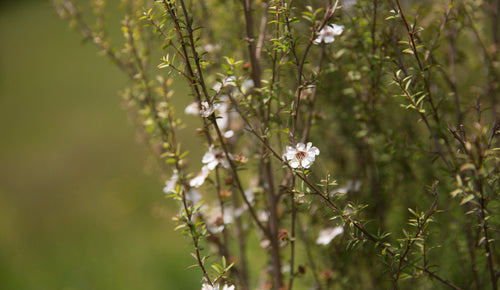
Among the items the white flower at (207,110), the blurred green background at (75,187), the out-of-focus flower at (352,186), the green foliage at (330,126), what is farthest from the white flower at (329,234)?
the blurred green background at (75,187)

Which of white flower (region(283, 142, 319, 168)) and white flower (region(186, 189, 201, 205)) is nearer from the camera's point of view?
white flower (region(283, 142, 319, 168))

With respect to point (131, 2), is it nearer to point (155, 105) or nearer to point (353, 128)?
point (155, 105)

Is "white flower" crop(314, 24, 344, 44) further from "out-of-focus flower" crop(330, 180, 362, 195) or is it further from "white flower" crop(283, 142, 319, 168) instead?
"out-of-focus flower" crop(330, 180, 362, 195)

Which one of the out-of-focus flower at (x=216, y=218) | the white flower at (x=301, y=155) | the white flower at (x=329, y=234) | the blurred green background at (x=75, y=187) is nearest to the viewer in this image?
the white flower at (x=301, y=155)

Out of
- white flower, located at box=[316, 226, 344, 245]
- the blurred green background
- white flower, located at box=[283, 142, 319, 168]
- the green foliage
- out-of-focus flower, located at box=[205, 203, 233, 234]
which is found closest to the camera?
white flower, located at box=[283, 142, 319, 168]

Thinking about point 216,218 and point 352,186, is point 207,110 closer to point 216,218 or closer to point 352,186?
point 216,218

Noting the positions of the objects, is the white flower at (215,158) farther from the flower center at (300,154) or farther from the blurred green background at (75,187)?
the blurred green background at (75,187)

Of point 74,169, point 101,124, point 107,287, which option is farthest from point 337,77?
point 101,124

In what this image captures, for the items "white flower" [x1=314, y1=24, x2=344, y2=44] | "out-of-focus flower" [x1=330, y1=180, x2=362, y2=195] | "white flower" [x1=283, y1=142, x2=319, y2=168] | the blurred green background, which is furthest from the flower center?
the blurred green background
